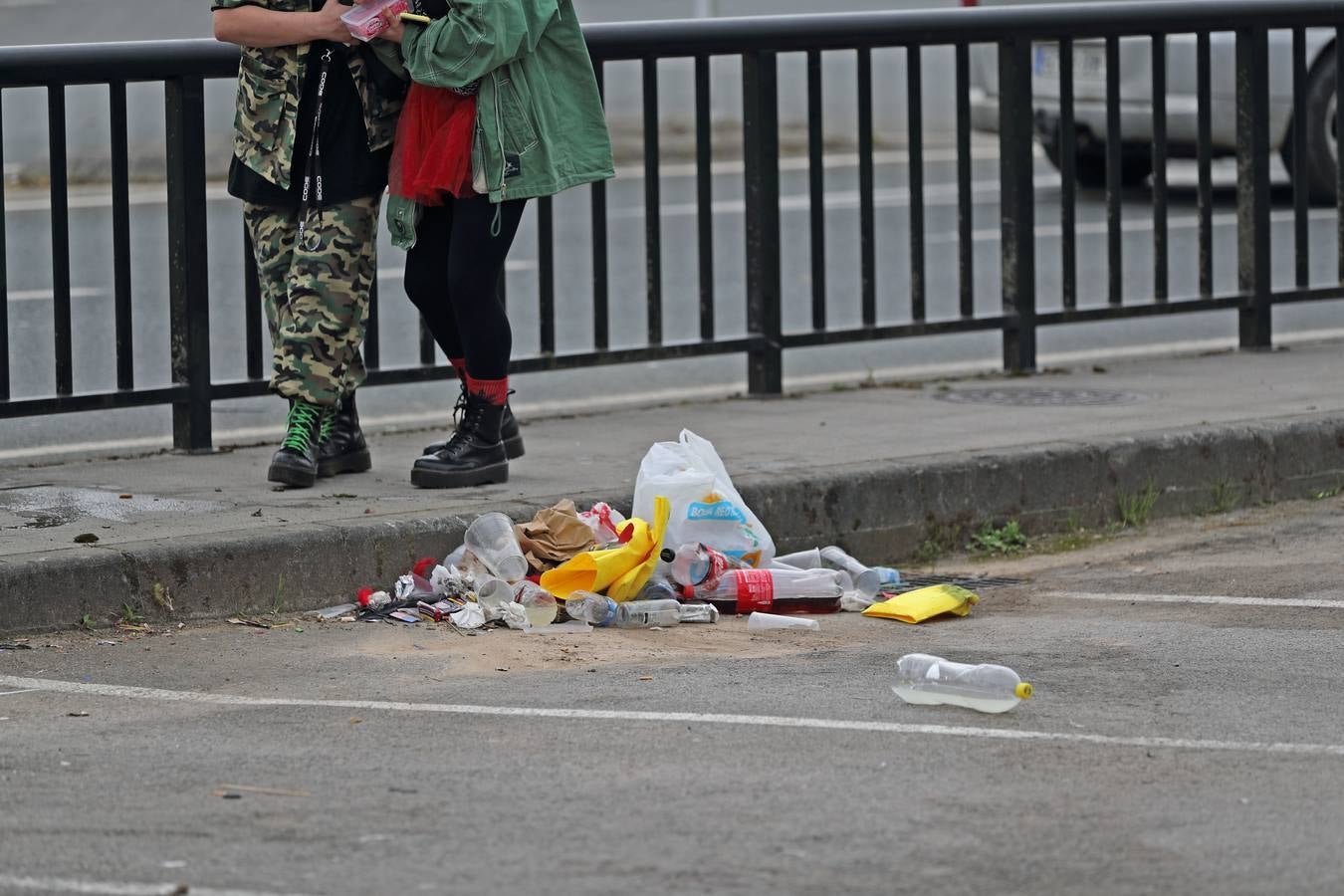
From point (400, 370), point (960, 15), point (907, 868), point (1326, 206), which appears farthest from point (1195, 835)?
point (1326, 206)

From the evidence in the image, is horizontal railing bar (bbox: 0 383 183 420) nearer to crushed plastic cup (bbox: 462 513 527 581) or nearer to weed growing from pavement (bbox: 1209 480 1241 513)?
crushed plastic cup (bbox: 462 513 527 581)

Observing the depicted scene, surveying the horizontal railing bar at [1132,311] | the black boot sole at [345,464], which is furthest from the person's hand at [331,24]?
the horizontal railing bar at [1132,311]

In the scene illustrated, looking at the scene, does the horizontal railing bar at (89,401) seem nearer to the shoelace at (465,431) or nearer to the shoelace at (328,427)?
the shoelace at (328,427)

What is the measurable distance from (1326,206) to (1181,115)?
12.2 ft

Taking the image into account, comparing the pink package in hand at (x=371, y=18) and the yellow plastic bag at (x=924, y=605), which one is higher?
the pink package in hand at (x=371, y=18)

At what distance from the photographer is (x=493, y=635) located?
17.7ft

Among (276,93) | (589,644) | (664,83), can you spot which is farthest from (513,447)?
(664,83)

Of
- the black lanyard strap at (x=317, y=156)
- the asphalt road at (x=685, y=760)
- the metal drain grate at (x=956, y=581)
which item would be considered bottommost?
the asphalt road at (x=685, y=760)

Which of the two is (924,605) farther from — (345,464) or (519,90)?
(345,464)

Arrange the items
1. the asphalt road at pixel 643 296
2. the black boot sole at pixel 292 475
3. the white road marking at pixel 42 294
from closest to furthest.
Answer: the black boot sole at pixel 292 475, the asphalt road at pixel 643 296, the white road marking at pixel 42 294

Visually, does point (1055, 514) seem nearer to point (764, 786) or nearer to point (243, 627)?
point (243, 627)

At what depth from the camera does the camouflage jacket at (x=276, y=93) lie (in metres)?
6.15

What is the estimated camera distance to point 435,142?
20.0 ft

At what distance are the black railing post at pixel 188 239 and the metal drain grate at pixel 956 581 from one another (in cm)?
217
